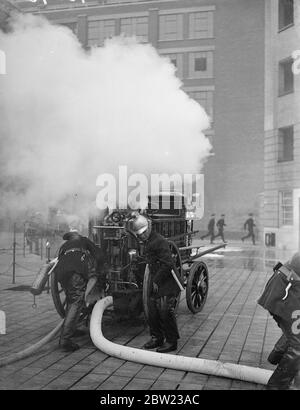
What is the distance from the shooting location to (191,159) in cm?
998

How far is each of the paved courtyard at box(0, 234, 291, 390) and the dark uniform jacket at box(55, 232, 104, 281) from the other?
854 millimetres

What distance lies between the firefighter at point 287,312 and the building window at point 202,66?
15444 mm

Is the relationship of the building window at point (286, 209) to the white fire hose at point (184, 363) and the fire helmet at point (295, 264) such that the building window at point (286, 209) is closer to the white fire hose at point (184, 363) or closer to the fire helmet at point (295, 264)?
the white fire hose at point (184, 363)

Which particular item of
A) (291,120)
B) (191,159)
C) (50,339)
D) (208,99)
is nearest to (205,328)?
(50,339)

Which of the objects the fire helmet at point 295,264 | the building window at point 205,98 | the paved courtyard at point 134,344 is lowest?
the paved courtyard at point 134,344

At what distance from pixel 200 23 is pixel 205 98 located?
6395 millimetres

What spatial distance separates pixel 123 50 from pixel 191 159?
2919mm

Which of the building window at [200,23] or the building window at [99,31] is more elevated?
the building window at [200,23]

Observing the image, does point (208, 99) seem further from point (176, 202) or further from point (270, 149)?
point (176, 202)

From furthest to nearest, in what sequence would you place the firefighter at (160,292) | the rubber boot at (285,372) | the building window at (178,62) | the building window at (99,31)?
the building window at (178,62) → the building window at (99,31) → the firefighter at (160,292) → the rubber boot at (285,372)

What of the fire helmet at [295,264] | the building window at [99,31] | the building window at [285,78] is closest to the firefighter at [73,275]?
the fire helmet at [295,264]

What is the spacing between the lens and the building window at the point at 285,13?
15460mm

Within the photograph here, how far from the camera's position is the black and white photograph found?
3977 millimetres

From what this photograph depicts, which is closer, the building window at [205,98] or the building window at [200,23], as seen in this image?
the building window at [200,23]
